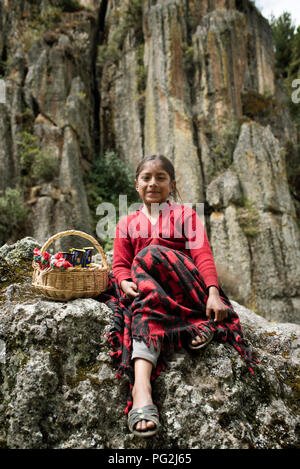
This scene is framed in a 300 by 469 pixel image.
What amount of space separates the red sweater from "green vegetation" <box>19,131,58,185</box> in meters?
7.62

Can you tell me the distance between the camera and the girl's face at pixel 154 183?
92.5 inches

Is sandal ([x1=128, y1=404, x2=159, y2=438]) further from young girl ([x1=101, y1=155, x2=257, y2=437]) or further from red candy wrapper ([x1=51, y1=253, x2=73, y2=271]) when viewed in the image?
red candy wrapper ([x1=51, y1=253, x2=73, y2=271])

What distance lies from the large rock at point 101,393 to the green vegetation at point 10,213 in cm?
710

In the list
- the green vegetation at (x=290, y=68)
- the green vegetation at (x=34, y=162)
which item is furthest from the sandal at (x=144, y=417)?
the green vegetation at (x=290, y=68)

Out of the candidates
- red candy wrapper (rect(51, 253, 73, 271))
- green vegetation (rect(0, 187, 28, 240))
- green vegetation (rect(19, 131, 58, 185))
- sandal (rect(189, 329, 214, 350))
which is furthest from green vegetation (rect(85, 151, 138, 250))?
sandal (rect(189, 329, 214, 350))

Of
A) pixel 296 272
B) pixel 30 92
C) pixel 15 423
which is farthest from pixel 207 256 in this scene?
pixel 30 92

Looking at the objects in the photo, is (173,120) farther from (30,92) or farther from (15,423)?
(15,423)

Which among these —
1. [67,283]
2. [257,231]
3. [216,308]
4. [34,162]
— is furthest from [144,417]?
[34,162]

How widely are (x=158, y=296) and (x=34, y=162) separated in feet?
28.7

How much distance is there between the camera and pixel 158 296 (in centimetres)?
185

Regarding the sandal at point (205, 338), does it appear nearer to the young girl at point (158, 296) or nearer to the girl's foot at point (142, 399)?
the young girl at point (158, 296)

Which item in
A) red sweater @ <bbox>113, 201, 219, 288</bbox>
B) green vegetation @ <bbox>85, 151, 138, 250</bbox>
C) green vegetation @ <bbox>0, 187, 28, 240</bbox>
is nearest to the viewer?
red sweater @ <bbox>113, 201, 219, 288</bbox>

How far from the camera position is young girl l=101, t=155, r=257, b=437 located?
1690 millimetres

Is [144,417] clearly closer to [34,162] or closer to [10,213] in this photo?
[10,213]
